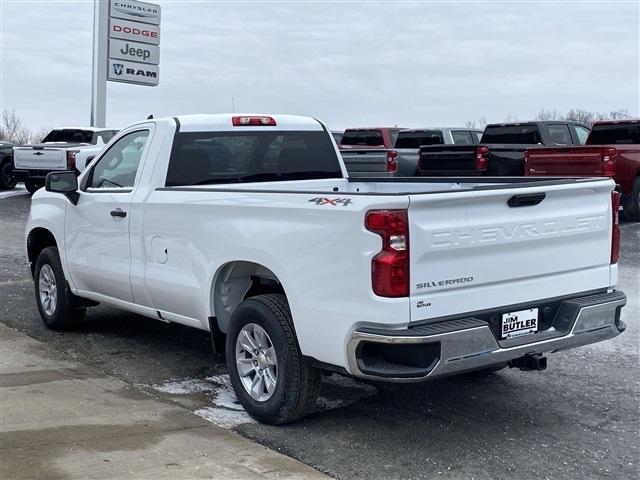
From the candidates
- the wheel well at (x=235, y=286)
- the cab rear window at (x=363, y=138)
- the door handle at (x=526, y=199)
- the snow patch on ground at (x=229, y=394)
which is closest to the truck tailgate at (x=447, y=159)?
the cab rear window at (x=363, y=138)

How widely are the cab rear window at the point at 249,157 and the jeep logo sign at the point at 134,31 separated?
2231cm

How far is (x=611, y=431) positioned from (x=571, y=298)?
871 millimetres

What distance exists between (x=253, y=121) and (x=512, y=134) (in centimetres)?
1204

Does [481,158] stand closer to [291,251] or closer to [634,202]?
[634,202]

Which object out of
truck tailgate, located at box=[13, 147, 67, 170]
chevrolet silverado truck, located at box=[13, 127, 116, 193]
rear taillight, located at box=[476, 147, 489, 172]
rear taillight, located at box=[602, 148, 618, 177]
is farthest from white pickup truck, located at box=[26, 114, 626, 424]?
truck tailgate, located at box=[13, 147, 67, 170]

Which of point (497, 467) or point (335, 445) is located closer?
point (497, 467)

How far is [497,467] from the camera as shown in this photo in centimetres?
461

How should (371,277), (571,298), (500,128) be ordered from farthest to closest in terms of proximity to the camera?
(500,128) < (571,298) < (371,277)

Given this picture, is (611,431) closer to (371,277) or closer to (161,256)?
(371,277)

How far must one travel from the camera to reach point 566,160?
46.0ft

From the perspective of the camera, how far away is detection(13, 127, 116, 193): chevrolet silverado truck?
61.7ft

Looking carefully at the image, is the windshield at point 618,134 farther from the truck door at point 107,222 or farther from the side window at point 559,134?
the truck door at point 107,222

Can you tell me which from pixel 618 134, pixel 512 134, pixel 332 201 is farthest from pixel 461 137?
pixel 332 201

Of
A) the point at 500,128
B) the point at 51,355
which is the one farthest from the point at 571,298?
the point at 500,128
